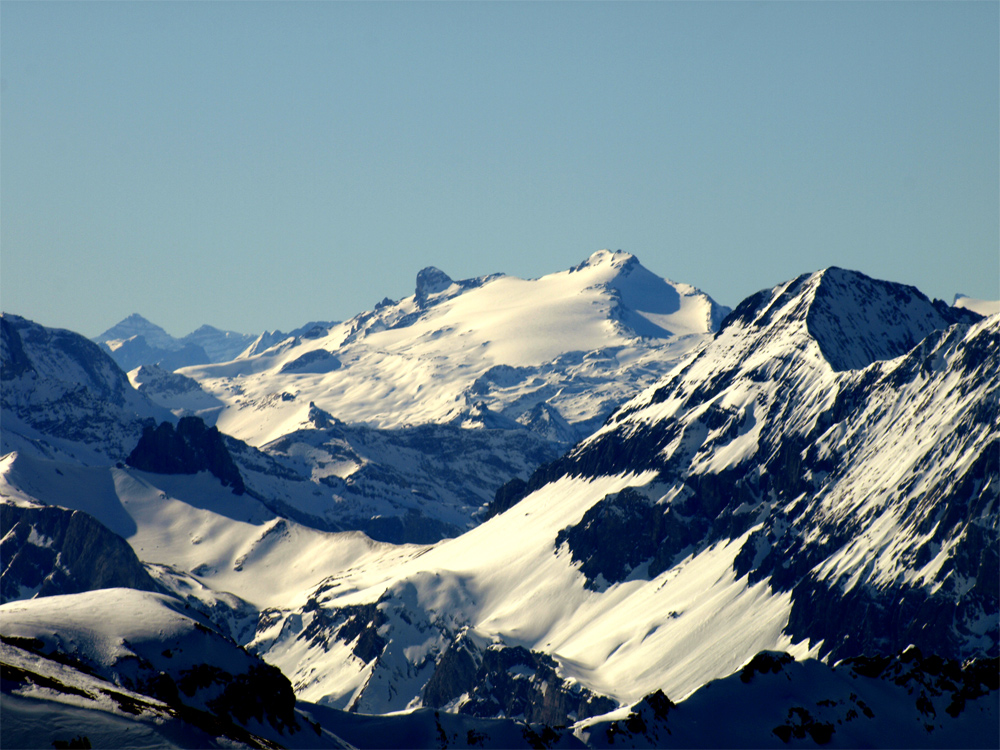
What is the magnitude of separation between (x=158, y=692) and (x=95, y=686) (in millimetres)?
22750

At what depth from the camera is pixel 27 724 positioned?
156875 millimetres

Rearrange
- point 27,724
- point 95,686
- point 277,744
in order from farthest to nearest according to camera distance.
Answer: point 277,744
point 95,686
point 27,724

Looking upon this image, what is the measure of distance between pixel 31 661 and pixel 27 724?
25.8 metres

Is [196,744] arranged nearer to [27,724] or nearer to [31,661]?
[27,724]

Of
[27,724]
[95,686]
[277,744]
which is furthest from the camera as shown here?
[277,744]

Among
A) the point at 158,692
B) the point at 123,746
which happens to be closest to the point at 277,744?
the point at 158,692

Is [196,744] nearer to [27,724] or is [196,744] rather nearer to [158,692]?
[27,724]

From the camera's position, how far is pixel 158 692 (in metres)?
198

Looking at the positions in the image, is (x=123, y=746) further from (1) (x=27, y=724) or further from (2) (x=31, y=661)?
(2) (x=31, y=661)

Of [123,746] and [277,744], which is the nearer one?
[123,746]

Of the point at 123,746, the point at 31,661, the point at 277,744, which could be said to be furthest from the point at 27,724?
the point at 277,744

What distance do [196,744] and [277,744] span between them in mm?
27864

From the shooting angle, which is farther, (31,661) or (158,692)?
(158,692)

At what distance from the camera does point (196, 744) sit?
16288 cm
